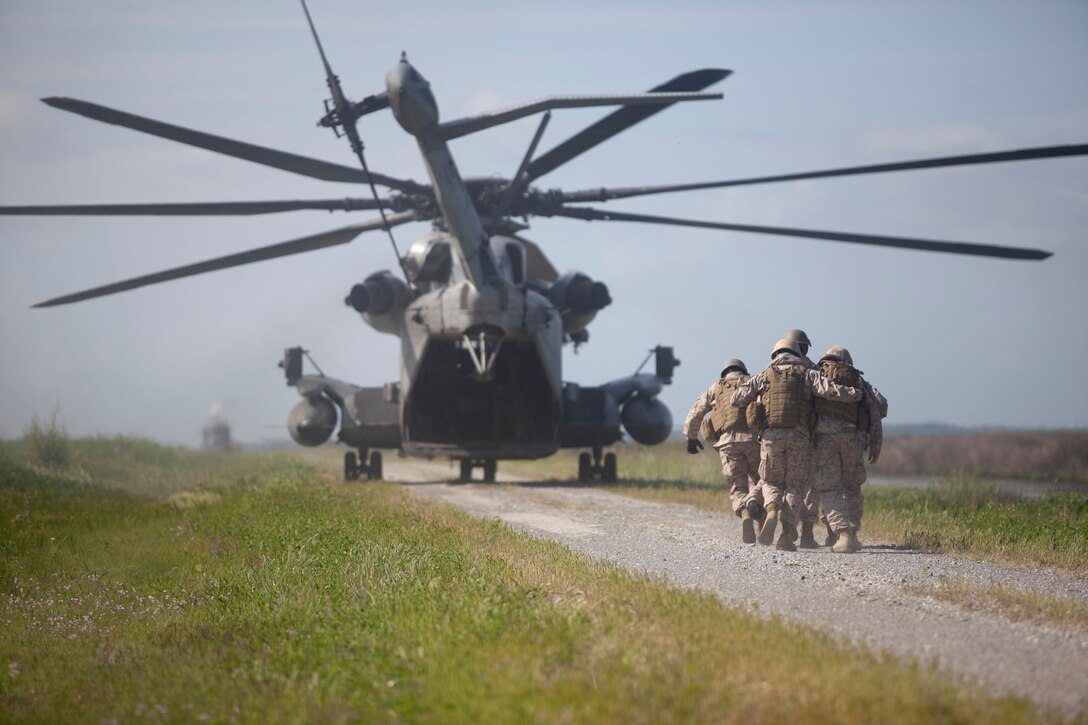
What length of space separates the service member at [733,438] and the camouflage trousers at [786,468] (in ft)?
1.03

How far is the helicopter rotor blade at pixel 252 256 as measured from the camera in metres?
19.0

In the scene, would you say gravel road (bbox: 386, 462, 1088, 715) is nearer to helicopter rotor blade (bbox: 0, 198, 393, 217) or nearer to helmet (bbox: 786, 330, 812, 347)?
helmet (bbox: 786, 330, 812, 347)

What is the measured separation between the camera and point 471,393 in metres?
22.4

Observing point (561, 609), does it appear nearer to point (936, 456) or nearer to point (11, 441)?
point (11, 441)

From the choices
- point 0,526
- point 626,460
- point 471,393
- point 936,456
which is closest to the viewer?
point 0,526

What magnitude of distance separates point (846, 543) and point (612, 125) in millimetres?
9258

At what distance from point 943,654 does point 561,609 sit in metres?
2.44

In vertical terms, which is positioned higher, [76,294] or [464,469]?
[76,294]

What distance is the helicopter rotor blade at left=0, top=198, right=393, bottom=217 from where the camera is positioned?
55.3 ft

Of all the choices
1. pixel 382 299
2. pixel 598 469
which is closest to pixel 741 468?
pixel 382 299

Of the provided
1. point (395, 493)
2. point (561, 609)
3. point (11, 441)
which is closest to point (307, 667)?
point (561, 609)

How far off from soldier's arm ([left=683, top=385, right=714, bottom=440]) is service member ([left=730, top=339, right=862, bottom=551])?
102 cm

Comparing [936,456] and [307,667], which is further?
[936,456]

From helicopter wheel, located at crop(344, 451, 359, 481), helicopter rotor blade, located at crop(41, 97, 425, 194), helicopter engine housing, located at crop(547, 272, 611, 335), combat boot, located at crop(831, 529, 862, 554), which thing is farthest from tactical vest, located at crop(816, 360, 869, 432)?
helicopter wheel, located at crop(344, 451, 359, 481)
